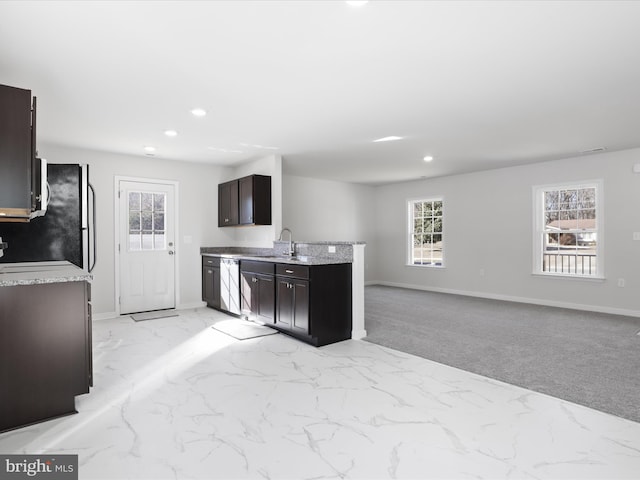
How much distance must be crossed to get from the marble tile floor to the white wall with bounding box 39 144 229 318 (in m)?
2.20

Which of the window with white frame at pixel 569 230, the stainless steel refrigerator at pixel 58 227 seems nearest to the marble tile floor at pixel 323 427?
the stainless steel refrigerator at pixel 58 227

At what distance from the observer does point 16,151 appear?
2475 millimetres

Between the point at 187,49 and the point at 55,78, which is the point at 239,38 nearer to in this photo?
the point at 187,49

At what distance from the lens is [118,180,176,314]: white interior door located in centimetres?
544

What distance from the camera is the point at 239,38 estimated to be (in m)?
2.36

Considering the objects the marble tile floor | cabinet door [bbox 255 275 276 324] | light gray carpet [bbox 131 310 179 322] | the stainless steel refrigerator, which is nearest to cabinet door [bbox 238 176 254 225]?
cabinet door [bbox 255 275 276 324]

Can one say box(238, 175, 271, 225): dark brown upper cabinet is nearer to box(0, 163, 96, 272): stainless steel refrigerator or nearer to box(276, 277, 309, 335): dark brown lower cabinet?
box(276, 277, 309, 335): dark brown lower cabinet

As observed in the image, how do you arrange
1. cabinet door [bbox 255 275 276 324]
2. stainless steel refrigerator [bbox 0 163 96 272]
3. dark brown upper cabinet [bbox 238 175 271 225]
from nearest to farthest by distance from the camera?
stainless steel refrigerator [bbox 0 163 96 272], cabinet door [bbox 255 275 276 324], dark brown upper cabinet [bbox 238 175 271 225]

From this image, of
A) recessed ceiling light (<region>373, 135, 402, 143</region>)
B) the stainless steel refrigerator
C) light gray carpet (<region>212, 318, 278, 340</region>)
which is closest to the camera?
the stainless steel refrigerator

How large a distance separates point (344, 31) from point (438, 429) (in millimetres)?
2425

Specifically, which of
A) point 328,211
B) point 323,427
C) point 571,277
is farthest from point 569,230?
point 323,427

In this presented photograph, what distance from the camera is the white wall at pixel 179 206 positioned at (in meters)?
5.21

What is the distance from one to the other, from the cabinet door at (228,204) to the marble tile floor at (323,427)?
2.82 meters

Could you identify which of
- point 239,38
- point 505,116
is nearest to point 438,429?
point 239,38
